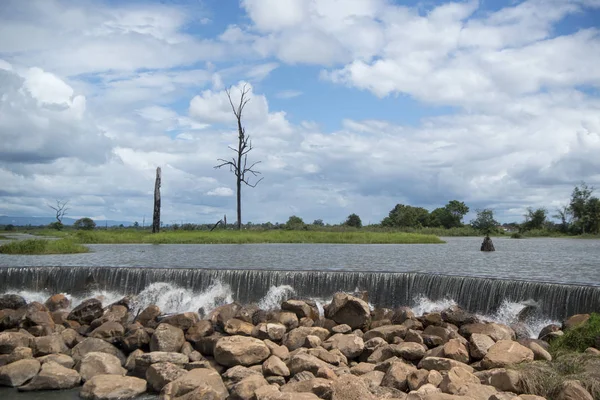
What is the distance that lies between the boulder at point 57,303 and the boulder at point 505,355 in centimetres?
1259

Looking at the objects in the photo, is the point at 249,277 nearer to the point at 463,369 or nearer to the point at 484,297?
the point at 484,297

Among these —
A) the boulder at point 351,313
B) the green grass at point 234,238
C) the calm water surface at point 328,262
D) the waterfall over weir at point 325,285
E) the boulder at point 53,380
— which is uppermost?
the green grass at point 234,238

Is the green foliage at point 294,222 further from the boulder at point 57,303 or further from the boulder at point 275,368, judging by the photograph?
the boulder at point 275,368

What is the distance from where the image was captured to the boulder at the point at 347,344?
12.3 m

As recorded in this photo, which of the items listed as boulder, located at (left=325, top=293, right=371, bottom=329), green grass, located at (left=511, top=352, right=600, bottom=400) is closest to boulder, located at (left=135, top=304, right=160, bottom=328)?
boulder, located at (left=325, top=293, right=371, bottom=329)

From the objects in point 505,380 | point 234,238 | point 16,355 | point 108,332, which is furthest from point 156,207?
point 505,380

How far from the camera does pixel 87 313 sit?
15.7 meters

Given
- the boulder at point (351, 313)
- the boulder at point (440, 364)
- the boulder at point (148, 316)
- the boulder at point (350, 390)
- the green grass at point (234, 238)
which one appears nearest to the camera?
the boulder at point (350, 390)

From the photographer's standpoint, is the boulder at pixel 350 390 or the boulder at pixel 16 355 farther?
the boulder at pixel 16 355

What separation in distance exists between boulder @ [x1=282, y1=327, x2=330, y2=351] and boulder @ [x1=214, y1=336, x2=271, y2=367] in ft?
3.68

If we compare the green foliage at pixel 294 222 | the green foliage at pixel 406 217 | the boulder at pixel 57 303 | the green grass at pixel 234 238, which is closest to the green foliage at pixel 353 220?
the green foliage at pixel 406 217

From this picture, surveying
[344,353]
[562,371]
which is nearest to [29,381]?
[344,353]

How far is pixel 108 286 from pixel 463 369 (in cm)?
1289

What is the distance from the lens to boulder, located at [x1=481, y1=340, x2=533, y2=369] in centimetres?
1059
